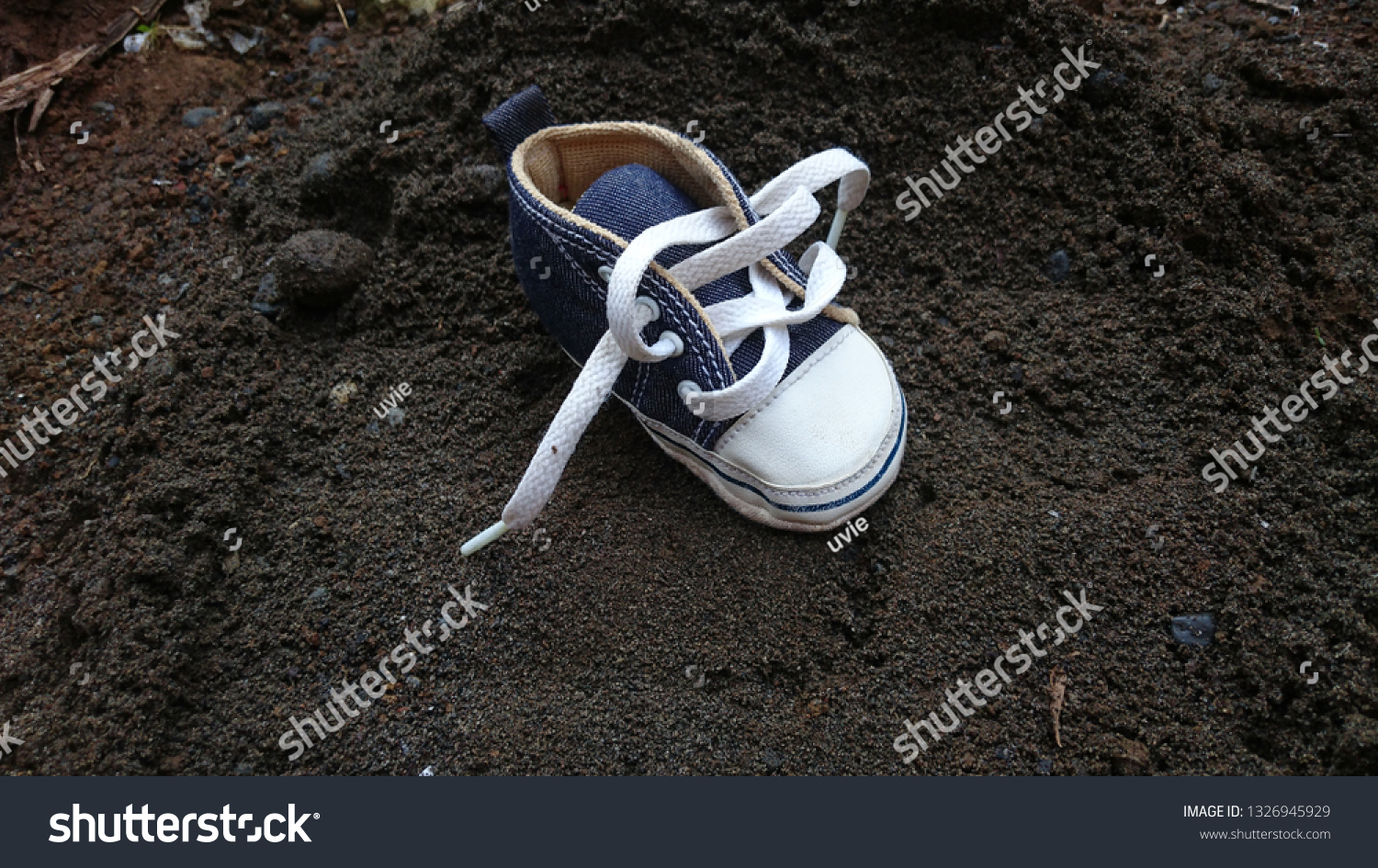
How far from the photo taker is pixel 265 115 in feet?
7.05

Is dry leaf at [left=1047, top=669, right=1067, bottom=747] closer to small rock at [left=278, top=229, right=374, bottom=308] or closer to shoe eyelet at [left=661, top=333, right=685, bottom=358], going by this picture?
shoe eyelet at [left=661, top=333, right=685, bottom=358]

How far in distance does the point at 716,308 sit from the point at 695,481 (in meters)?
0.33

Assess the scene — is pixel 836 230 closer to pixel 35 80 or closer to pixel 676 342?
pixel 676 342

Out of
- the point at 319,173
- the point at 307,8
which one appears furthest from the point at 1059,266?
the point at 307,8

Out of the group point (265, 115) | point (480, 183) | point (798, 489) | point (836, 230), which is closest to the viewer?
point (798, 489)

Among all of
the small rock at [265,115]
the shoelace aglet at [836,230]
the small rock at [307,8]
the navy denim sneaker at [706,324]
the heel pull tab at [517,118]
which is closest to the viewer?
the navy denim sneaker at [706,324]

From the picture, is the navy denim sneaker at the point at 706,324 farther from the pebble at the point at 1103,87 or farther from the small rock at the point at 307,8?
the small rock at the point at 307,8

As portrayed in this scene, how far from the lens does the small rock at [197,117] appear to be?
2.19m

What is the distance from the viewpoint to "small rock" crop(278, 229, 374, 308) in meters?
1.83

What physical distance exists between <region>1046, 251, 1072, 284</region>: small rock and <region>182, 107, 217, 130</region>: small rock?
1.95m

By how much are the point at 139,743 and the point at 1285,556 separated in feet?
5.97

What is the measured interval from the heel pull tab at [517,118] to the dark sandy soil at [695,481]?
297 mm

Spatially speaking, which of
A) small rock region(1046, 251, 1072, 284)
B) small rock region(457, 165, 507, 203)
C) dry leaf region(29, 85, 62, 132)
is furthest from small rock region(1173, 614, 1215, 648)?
dry leaf region(29, 85, 62, 132)

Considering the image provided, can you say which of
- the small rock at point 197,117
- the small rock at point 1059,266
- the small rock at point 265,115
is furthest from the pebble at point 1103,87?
the small rock at point 197,117
